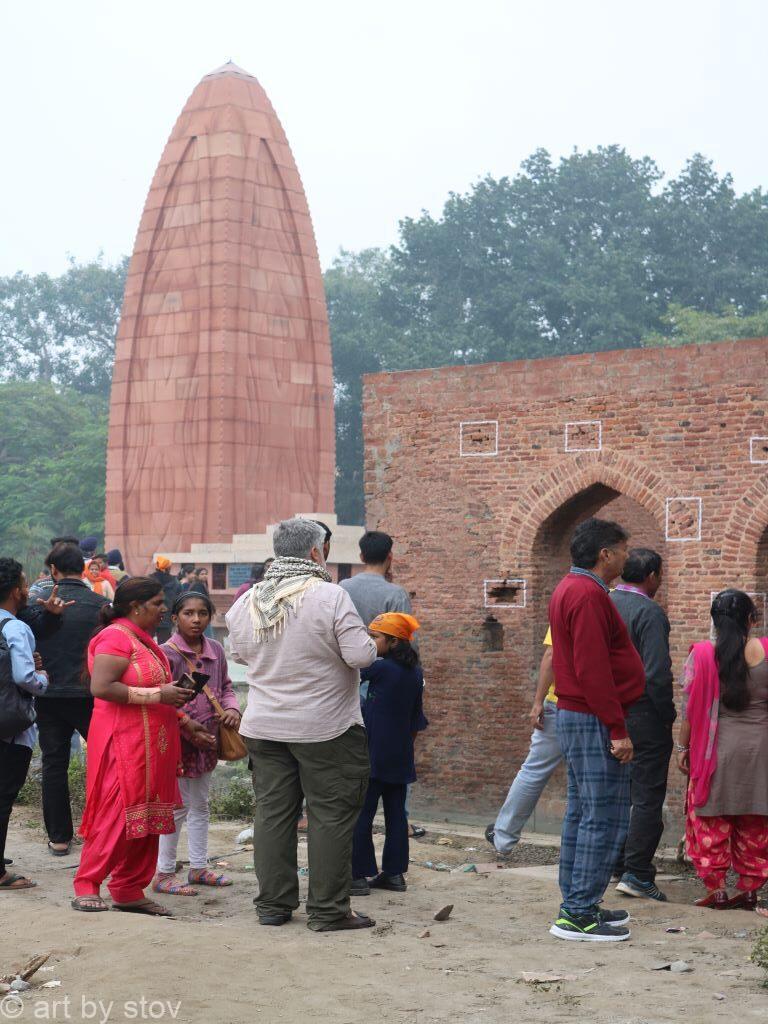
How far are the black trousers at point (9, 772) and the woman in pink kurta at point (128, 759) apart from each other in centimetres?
67

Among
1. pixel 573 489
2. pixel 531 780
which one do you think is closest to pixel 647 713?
pixel 531 780

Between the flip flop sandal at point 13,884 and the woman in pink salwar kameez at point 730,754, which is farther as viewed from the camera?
the flip flop sandal at point 13,884

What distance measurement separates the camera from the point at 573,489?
11.0m

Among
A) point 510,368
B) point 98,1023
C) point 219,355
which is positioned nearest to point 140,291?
point 219,355

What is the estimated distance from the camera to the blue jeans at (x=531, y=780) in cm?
716

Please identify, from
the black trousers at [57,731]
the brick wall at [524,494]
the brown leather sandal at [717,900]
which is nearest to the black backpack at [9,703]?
the black trousers at [57,731]

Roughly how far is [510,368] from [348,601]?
6.28 m

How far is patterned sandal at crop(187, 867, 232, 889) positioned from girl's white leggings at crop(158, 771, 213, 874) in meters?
0.03

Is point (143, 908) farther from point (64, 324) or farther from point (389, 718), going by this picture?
point (64, 324)

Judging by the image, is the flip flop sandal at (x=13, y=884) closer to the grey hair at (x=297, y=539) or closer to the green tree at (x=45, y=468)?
the grey hair at (x=297, y=539)

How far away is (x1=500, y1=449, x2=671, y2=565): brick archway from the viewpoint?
10672 mm

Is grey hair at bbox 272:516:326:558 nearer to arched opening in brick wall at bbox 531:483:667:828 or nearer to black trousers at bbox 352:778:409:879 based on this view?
black trousers at bbox 352:778:409:879

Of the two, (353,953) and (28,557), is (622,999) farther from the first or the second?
(28,557)

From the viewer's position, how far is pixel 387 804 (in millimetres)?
6242
